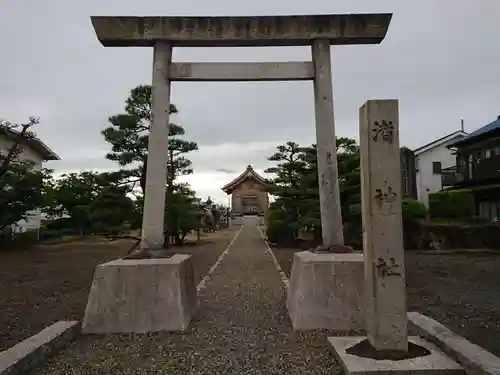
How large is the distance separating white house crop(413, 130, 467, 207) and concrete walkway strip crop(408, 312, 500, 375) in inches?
1066

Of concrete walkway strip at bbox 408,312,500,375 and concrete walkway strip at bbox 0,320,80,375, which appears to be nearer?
concrete walkway strip at bbox 408,312,500,375

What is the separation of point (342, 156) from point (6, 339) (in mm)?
12281

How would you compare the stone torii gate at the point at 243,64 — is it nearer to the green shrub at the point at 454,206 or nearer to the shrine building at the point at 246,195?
the green shrub at the point at 454,206

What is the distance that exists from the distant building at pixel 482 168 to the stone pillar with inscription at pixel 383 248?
19.4 meters

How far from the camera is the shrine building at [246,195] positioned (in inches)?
1554

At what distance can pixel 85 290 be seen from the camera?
838 cm

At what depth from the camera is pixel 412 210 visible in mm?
17422

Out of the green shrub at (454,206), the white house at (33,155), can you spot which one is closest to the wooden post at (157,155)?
the white house at (33,155)

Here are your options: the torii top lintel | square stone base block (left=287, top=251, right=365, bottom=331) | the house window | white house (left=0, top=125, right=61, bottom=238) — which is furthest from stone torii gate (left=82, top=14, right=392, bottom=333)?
the house window

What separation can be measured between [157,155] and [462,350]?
13.7ft

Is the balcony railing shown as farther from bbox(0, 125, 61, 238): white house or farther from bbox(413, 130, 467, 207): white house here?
bbox(0, 125, 61, 238): white house

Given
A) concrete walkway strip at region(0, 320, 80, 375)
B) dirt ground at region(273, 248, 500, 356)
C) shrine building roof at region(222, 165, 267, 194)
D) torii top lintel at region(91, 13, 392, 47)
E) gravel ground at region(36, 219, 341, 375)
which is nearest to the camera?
concrete walkway strip at region(0, 320, 80, 375)

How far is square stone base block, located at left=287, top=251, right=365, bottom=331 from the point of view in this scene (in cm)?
527

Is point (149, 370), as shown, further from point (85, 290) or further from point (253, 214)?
point (253, 214)
